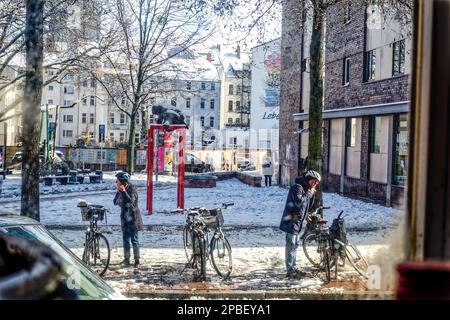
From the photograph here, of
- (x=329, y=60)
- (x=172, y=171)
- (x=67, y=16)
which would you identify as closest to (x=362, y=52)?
(x=329, y=60)

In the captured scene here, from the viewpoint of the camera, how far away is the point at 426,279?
55cm

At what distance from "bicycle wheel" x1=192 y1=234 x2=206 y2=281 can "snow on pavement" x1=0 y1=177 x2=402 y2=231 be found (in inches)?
15.8

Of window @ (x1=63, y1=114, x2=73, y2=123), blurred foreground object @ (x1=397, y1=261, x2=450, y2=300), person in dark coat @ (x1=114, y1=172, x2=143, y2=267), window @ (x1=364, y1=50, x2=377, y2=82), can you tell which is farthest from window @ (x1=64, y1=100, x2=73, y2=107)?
window @ (x1=364, y1=50, x2=377, y2=82)

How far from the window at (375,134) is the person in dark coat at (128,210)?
14.9 feet

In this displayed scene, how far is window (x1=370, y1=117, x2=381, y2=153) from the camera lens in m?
8.31

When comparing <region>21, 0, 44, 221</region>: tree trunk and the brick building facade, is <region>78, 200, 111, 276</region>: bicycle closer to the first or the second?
<region>21, 0, 44, 221</region>: tree trunk

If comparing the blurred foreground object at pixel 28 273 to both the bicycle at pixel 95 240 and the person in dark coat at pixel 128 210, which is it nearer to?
the bicycle at pixel 95 240

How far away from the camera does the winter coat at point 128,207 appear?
15.2ft

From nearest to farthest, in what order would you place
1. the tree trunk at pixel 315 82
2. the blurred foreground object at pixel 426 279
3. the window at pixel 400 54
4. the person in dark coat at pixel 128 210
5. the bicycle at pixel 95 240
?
1. the blurred foreground object at pixel 426 279
2. the bicycle at pixel 95 240
3. the window at pixel 400 54
4. the person in dark coat at pixel 128 210
5. the tree trunk at pixel 315 82

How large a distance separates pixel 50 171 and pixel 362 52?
193 inches

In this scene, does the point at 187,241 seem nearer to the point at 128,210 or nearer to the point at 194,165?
the point at 128,210

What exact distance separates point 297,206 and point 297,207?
11mm

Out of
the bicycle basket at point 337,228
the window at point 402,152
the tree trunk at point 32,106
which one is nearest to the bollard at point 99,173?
the tree trunk at point 32,106

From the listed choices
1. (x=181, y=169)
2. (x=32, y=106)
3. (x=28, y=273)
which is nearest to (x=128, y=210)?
(x=32, y=106)
